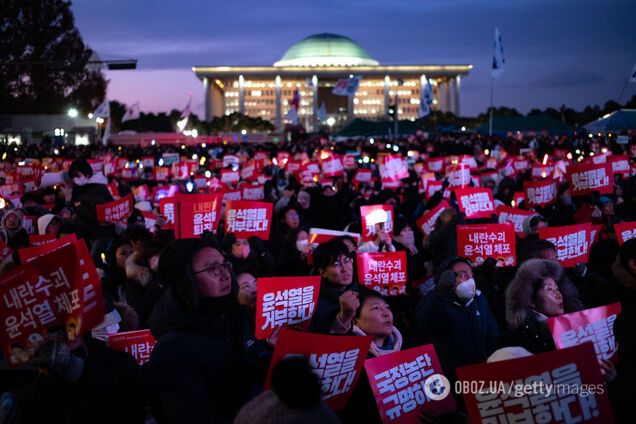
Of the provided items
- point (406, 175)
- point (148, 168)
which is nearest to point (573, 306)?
point (406, 175)

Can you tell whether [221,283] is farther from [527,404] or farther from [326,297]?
[326,297]

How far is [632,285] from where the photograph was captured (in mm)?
3465

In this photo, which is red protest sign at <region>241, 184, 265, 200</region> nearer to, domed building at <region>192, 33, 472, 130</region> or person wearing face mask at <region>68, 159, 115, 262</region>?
person wearing face mask at <region>68, 159, 115, 262</region>

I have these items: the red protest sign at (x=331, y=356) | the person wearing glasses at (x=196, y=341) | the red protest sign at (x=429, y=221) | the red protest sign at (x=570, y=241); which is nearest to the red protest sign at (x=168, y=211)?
the red protest sign at (x=429, y=221)

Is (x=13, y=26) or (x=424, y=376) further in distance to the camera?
(x=13, y=26)

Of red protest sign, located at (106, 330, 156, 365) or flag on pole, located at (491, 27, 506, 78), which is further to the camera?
flag on pole, located at (491, 27, 506, 78)

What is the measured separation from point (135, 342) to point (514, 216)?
4596 millimetres

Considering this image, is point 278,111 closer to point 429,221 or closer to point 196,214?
point 429,221

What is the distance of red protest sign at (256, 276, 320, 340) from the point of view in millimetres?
3557

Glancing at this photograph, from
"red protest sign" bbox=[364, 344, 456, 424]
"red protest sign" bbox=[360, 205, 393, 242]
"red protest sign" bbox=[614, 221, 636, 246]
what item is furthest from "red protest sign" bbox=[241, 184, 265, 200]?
"red protest sign" bbox=[364, 344, 456, 424]

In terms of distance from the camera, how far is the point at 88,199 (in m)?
7.25

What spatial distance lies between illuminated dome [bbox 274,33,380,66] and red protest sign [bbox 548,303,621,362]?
4276 inches

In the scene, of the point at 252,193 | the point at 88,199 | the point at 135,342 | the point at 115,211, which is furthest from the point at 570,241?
the point at 252,193

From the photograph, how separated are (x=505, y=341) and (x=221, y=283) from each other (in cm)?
136
